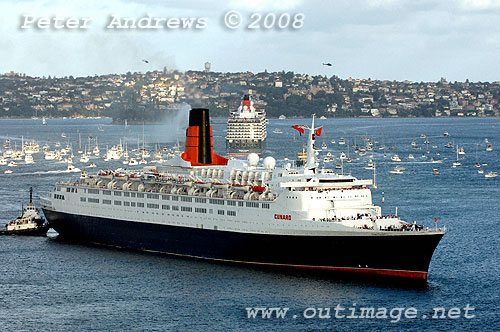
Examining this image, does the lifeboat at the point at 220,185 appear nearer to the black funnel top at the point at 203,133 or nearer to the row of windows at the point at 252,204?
the row of windows at the point at 252,204

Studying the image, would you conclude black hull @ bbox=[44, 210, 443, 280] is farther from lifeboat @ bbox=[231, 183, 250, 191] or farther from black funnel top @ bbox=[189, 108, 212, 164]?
black funnel top @ bbox=[189, 108, 212, 164]

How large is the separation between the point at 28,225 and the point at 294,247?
2215 centimetres

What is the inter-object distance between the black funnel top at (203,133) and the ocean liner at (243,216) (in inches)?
2.6

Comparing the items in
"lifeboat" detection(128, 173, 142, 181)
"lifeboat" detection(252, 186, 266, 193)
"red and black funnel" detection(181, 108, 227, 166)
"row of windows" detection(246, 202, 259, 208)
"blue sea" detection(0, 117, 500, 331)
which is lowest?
"blue sea" detection(0, 117, 500, 331)

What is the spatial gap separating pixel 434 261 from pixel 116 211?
20.2 meters

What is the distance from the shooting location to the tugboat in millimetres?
58938

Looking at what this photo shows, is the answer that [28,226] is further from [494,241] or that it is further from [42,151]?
[42,151]

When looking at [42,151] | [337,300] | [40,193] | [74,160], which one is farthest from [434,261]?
[42,151]

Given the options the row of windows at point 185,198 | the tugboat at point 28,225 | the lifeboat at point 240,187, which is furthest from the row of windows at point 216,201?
the tugboat at point 28,225

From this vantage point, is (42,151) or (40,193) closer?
(40,193)

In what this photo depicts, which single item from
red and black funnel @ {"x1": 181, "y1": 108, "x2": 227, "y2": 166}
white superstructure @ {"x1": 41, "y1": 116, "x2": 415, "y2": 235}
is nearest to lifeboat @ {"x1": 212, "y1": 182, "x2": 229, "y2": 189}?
white superstructure @ {"x1": 41, "y1": 116, "x2": 415, "y2": 235}

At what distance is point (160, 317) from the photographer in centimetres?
3922

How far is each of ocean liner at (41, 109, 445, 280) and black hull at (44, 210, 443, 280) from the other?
0.17ft

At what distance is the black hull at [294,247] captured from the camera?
44.0 meters
